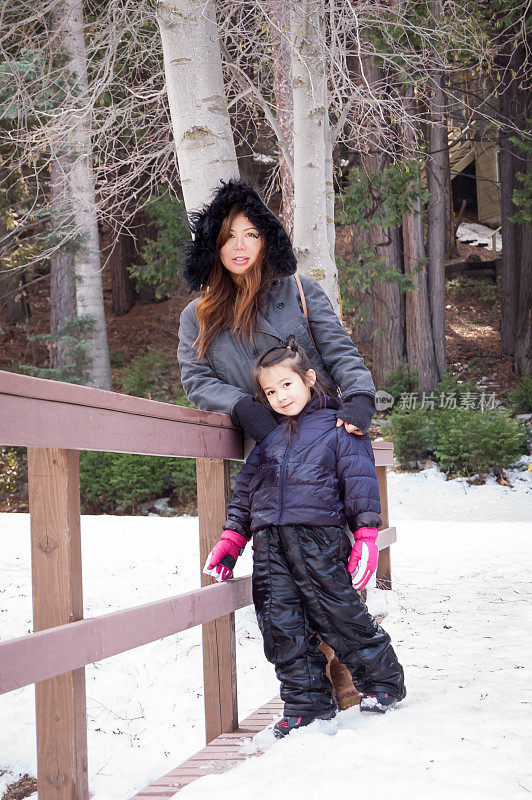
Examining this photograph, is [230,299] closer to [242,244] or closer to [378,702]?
[242,244]

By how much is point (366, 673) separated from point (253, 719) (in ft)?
1.80

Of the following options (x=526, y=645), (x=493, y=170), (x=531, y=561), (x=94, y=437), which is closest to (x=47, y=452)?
(x=94, y=437)

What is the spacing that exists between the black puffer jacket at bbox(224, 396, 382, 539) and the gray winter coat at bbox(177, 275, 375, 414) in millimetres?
307

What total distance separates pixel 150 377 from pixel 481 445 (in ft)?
21.4

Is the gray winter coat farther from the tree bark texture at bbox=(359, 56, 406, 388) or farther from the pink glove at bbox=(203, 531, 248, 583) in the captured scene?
the tree bark texture at bbox=(359, 56, 406, 388)

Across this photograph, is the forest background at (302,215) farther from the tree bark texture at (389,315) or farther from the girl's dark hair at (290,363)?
the girl's dark hair at (290,363)

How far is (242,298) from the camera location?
11.0 ft

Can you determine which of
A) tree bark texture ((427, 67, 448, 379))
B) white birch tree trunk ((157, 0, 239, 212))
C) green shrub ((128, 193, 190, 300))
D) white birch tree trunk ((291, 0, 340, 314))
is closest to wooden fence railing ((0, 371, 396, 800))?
white birch tree trunk ((157, 0, 239, 212))

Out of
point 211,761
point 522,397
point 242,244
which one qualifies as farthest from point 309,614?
point 522,397

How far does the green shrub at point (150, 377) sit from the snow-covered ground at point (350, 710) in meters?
5.44

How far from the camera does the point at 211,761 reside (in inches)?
107

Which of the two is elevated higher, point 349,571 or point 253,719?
point 349,571

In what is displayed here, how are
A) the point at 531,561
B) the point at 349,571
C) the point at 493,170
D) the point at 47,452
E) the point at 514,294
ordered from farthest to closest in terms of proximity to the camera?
the point at 493,170, the point at 514,294, the point at 531,561, the point at 349,571, the point at 47,452

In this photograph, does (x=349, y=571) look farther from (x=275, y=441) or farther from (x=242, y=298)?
(x=242, y=298)
